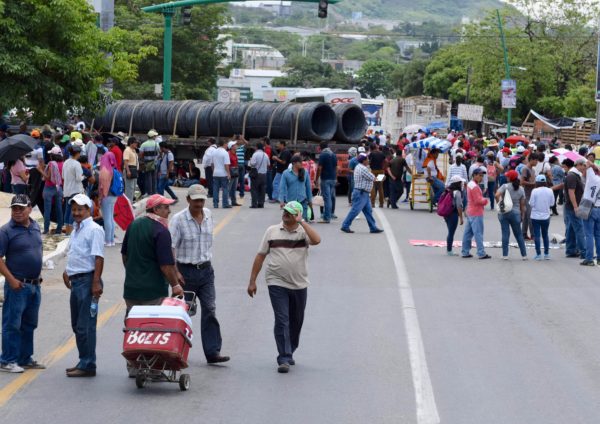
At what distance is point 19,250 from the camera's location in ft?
35.0

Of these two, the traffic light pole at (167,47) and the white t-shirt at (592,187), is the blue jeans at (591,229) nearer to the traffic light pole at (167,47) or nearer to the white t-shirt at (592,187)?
the white t-shirt at (592,187)

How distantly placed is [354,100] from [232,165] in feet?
67.8

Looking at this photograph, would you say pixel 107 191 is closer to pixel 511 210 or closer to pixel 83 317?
pixel 511 210

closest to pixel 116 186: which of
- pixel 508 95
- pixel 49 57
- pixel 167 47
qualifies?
pixel 49 57

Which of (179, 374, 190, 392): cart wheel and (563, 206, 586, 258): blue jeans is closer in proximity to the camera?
(179, 374, 190, 392): cart wheel

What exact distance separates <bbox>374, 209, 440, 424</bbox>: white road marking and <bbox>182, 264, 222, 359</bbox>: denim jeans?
1905mm

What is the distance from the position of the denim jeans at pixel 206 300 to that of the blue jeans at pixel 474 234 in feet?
31.5

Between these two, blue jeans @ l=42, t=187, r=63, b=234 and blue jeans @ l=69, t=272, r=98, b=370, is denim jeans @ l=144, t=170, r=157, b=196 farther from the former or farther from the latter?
blue jeans @ l=69, t=272, r=98, b=370

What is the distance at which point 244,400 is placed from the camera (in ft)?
32.6

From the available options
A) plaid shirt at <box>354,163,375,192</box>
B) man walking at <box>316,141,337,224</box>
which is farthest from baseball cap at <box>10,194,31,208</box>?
man walking at <box>316,141,337,224</box>

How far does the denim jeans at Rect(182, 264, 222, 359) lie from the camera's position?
11.1 meters

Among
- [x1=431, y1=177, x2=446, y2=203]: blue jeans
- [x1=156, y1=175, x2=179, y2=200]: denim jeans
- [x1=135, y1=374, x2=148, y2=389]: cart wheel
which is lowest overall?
[x1=156, y1=175, x2=179, y2=200]: denim jeans

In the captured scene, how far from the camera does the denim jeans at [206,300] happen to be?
11125 millimetres

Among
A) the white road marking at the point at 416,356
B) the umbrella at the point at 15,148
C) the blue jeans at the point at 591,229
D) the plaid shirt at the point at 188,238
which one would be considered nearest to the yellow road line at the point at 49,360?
the plaid shirt at the point at 188,238
